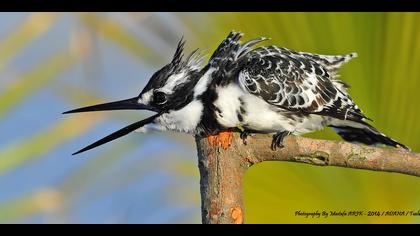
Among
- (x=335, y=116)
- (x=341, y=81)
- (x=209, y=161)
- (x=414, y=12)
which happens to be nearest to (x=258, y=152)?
(x=209, y=161)

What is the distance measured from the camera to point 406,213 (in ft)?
9.63

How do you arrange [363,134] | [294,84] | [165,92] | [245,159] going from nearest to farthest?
1. [245,159]
2. [165,92]
3. [294,84]
4. [363,134]

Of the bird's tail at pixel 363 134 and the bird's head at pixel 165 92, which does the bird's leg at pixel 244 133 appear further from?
the bird's tail at pixel 363 134

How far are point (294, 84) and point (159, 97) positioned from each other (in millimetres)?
561

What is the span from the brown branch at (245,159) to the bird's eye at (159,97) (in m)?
0.24

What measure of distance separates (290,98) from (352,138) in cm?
43

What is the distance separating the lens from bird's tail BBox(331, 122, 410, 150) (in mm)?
2672

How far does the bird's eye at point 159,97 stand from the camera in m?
2.52

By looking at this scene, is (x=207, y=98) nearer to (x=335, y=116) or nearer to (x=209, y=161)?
(x=209, y=161)

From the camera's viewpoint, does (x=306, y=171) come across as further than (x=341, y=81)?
Yes

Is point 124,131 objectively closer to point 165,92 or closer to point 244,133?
point 165,92

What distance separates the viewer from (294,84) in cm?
263

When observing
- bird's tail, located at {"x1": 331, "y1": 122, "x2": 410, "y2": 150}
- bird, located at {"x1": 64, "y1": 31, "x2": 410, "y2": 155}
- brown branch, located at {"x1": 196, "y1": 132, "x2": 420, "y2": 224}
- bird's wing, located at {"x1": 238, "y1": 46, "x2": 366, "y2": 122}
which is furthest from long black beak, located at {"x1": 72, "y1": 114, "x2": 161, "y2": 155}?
bird's tail, located at {"x1": 331, "y1": 122, "x2": 410, "y2": 150}

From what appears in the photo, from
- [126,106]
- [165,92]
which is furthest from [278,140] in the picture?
[126,106]
